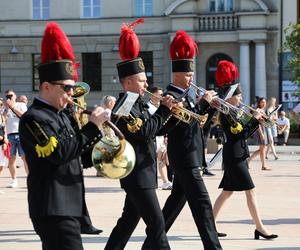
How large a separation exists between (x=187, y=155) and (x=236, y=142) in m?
1.25

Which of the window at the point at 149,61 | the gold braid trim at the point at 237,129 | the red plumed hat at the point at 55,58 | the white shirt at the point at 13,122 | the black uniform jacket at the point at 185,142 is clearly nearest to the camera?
the red plumed hat at the point at 55,58

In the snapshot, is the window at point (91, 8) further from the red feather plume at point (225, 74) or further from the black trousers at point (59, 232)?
the black trousers at point (59, 232)

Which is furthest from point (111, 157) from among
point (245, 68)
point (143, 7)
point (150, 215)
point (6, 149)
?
point (143, 7)

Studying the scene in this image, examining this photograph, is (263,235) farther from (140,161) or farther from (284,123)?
(284,123)

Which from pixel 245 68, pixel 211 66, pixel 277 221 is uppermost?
pixel 211 66

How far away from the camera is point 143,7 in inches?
1533

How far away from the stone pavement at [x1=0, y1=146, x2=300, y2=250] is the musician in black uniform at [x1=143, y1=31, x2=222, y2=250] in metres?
0.77

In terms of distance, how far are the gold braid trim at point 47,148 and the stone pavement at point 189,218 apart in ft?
10.7

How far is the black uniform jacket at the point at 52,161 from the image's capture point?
522cm

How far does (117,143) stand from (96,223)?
14.1 ft

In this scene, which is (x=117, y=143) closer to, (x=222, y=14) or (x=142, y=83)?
(x=142, y=83)

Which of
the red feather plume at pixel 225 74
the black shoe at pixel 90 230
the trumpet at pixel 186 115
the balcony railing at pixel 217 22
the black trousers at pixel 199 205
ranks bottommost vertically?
the black shoe at pixel 90 230

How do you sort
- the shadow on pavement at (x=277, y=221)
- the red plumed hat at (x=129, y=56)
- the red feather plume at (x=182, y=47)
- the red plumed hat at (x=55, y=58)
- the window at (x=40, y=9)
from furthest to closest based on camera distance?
1. the window at (x=40, y=9)
2. the shadow on pavement at (x=277, y=221)
3. the red feather plume at (x=182, y=47)
4. the red plumed hat at (x=129, y=56)
5. the red plumed hat at (x=55, y=58)

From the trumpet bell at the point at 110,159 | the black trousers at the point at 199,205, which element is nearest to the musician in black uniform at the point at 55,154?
Answer: the trumpet bell at the point at 110,159
